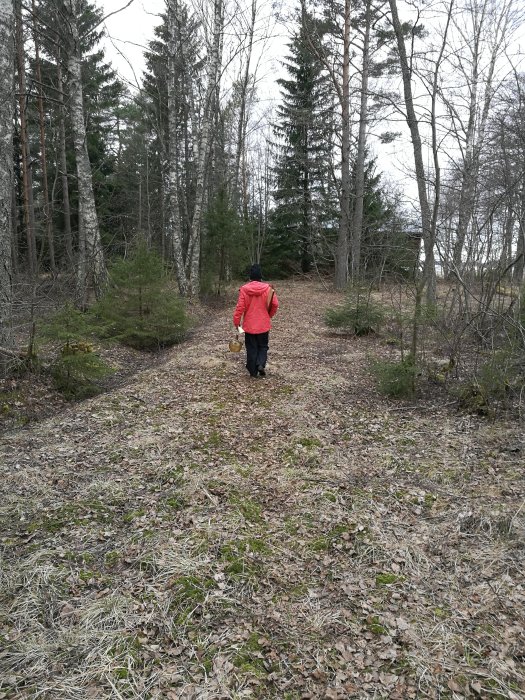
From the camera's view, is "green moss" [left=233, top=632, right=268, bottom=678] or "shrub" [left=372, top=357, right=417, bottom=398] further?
"shrub" [left=372, top=357, right=417, bottom=398]

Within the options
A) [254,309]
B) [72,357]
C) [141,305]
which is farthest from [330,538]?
[141,305]

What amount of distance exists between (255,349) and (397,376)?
7.73 ft

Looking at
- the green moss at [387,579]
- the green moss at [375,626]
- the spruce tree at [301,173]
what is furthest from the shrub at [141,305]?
the spruce tree at [301,173]

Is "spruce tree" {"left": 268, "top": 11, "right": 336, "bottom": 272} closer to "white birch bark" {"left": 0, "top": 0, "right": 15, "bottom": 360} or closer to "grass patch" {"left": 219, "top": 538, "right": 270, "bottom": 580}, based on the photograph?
"white birch bark" {"left": 0, "top": 0, "right": 15, "bottom": 360}

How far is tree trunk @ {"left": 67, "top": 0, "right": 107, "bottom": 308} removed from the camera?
9617mm

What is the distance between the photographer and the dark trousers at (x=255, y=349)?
294 inches

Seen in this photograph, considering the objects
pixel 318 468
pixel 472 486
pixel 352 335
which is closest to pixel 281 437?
pixel 318 468

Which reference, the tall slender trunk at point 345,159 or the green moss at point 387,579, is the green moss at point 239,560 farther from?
the tall slender trunk at point 345,159

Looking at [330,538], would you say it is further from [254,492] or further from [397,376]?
[397,376]

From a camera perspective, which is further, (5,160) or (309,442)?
(5,160)

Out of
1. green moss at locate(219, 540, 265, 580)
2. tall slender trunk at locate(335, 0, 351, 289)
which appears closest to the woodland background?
green moss at locate(219, 540, 265, 580)

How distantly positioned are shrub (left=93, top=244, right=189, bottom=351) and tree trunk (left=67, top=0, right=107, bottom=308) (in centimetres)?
64

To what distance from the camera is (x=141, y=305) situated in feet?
32.1

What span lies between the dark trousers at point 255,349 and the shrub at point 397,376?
188 centimetres
